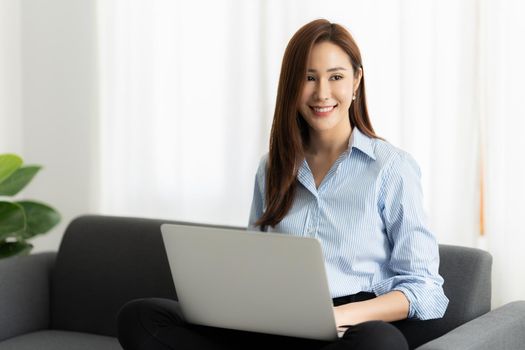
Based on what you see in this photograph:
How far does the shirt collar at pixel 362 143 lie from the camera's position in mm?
2256

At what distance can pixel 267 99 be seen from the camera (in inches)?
134

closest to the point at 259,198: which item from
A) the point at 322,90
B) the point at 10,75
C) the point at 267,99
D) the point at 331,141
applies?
the point at 331,141

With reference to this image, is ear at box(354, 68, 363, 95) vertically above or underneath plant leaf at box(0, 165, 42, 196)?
above

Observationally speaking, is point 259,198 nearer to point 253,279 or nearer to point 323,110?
point 323,110

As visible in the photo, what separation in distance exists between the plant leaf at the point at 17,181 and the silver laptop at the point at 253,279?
33cm

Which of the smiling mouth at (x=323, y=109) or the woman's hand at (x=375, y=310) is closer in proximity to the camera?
the woman's hand at (x=375, y=310)

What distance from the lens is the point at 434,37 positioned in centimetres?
287

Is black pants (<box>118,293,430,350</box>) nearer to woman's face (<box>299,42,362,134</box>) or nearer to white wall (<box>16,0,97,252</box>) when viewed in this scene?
woman's face (<box>299,42,362,134</box>)

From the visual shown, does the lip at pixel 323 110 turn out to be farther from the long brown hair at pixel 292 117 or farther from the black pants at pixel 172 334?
the black pants at pixel 172 334

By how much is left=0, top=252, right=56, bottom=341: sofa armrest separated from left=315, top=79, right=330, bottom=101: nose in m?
1.24

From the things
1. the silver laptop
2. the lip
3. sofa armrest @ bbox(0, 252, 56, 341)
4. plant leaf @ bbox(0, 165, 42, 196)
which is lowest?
sofa armrest @ bbox(0, 252, 56, 341)

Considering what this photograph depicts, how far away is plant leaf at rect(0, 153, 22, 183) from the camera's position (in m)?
1.71

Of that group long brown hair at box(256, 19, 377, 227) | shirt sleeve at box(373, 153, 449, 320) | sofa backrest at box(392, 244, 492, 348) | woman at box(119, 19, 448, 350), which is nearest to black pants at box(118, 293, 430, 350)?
woman at box(119, 19, 448, 350)

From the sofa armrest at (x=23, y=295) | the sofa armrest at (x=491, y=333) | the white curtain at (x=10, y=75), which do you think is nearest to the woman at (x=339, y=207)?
the sofa armrest at (x=491, y=333)
